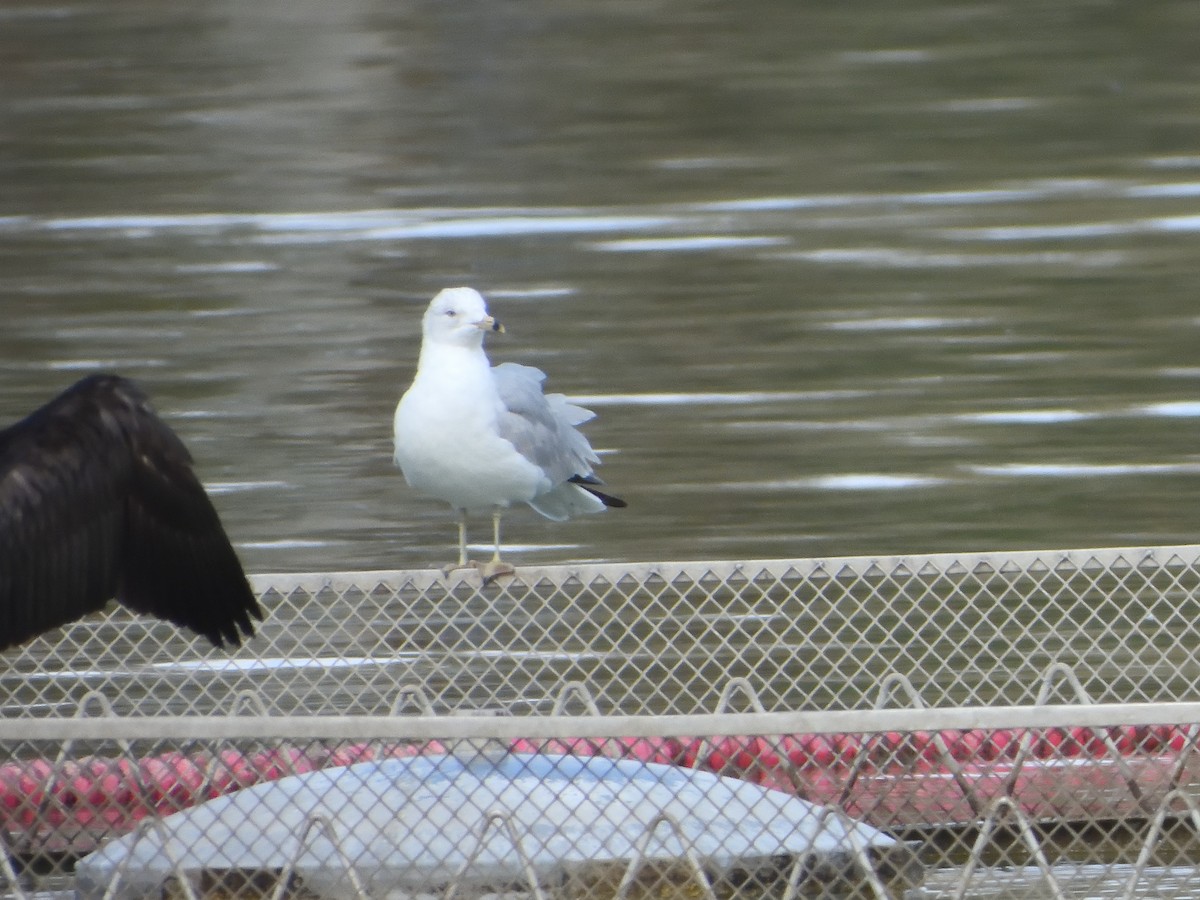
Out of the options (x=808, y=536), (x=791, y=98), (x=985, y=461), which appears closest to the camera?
(x=808, y=536)

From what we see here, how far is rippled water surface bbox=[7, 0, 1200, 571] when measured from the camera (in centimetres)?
760

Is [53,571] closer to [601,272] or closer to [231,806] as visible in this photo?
[231,806]

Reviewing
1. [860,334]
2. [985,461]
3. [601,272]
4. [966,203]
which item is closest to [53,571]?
[985,461]

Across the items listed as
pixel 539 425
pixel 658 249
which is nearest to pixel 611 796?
pixel 539 425

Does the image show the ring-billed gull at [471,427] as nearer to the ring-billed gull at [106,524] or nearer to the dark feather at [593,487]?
the dark feather at [593,487]

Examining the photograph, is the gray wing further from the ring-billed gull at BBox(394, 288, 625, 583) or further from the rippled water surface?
the rippled water surface

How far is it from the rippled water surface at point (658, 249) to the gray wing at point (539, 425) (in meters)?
1.81

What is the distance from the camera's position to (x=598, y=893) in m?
3.72

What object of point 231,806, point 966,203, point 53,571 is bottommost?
point 966,203

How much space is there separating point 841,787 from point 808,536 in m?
3.10

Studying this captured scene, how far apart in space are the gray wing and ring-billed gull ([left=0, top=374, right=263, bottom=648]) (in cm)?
75

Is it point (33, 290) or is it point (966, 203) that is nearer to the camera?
point (33, 290)

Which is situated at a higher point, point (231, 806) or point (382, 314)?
point (231, 806)

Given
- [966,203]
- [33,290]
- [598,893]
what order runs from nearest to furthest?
[598,893] → [33,290] → [966,203]
